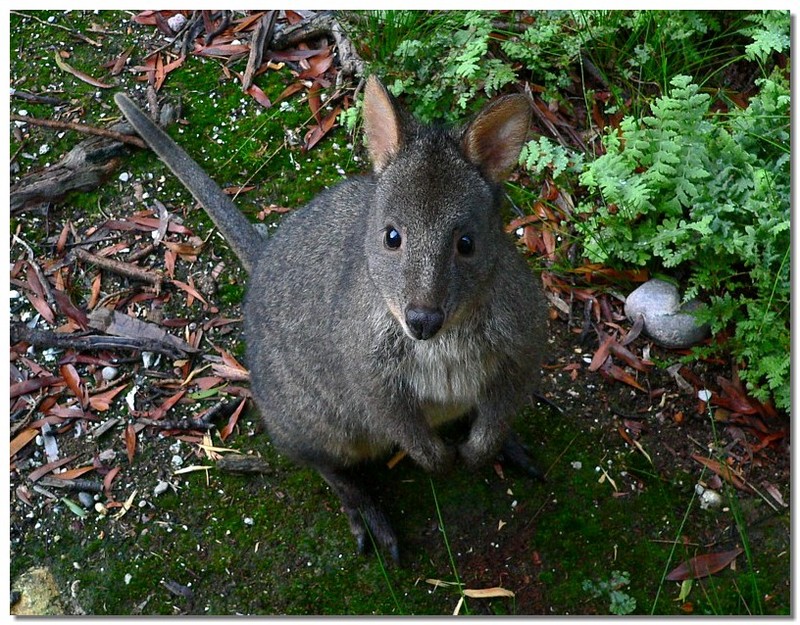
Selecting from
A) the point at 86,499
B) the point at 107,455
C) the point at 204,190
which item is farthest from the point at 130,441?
the point at 204,190

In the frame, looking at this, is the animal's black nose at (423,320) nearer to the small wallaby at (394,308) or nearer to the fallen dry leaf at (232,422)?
the small wallaby at (394,308)

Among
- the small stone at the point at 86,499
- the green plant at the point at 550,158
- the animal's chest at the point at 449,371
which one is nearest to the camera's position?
the animal's chest at the point at 449,371

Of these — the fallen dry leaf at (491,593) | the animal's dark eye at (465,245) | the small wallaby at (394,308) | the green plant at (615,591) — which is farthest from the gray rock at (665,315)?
the animal's dark eye at (465,245)

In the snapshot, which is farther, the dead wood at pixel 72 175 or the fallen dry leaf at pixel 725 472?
the dead wood at pixel 72 175

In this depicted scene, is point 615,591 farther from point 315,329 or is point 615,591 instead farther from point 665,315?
point 315,329

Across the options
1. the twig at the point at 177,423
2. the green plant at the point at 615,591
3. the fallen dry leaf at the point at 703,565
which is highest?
the twig at the point at 177,423

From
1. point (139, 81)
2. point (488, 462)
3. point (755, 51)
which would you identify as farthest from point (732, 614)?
point (139, 81)

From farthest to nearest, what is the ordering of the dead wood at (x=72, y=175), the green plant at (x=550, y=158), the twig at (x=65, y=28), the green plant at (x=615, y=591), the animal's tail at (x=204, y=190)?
the twig at (x=65, y=28), the dead wood at (x=72, y=175), the green plant at (x=550, y=158), the animal's tail at (x=204, y=190), the green plant at (x=615, y=591)
